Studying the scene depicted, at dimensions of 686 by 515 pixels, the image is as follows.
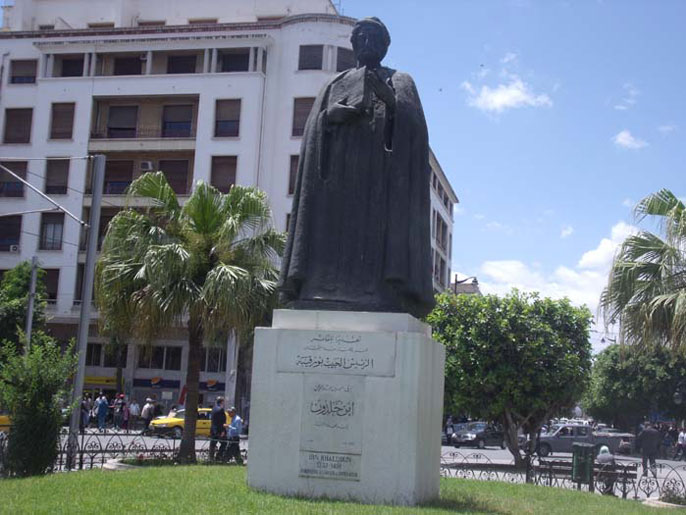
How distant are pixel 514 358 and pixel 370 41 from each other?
18190mm

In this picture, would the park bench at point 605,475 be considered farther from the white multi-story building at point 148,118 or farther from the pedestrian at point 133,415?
the white multi-story building at point 148,118

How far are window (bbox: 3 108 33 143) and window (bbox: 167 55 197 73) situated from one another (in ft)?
26.0

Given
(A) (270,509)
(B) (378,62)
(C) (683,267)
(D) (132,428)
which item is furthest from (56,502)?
(D) (132,428)

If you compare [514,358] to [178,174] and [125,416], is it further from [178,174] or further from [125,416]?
[178,174]

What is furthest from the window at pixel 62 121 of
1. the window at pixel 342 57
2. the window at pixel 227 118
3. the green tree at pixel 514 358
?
the green tree at pixel 514 358

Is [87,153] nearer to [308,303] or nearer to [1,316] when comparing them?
[1,316]

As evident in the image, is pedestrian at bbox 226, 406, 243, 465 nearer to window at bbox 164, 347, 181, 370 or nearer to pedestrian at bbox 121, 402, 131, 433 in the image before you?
pedestrian at bbox 121, 402, 131, 433

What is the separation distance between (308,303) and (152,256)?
360 inches

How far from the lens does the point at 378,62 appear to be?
10.1 meters

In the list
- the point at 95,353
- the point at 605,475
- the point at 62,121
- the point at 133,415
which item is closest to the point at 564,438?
the point at 133,415

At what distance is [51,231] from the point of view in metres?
44.7

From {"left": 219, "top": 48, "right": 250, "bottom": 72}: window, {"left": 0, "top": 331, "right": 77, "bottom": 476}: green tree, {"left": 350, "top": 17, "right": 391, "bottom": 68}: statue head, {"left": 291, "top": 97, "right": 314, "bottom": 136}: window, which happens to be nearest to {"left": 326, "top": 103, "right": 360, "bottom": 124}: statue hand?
{"left": 350, "top": 17, "right": 391, "bottom": 68}: statue head

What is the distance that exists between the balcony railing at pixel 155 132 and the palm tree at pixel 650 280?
1235 inches

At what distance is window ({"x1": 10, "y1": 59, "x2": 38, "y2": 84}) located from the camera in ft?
153
